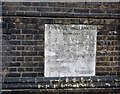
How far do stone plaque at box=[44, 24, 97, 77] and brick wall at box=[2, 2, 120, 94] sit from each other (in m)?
0.09

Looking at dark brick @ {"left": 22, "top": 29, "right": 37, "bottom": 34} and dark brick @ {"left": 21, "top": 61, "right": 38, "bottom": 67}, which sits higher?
dark brick @ {"left": 22, "top": 29, "right": 37, "bottom": 34}

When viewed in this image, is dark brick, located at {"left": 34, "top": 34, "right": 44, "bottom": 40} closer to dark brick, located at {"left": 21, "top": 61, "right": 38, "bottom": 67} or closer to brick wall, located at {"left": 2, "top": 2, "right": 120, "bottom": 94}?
brick wall, located at {"left": 2, "top": 2, "right": 120, "bottom": 94}

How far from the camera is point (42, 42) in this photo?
4.74 m

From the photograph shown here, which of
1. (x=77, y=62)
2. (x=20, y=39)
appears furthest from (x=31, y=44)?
(x=77, y=62)

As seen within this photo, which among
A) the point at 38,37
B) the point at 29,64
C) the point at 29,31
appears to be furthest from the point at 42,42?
the point at 29,64

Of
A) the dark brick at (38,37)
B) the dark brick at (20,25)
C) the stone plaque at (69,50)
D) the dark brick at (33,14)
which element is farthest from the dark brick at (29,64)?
the dark brick at (33,14)

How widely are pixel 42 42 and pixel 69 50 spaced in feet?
1.59

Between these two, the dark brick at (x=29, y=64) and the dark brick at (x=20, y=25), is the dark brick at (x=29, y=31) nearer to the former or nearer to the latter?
the dark brick at (x=20, y=25)

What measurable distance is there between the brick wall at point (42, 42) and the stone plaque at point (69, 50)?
0.09 meters

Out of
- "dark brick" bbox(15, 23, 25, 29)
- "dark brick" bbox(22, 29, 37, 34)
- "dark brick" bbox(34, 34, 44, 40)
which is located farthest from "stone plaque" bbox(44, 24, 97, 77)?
"dark brick" bbox(15, 23, 25, 29)

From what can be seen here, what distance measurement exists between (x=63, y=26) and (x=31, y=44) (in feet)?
2.07

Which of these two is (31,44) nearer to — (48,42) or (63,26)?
(48,42)

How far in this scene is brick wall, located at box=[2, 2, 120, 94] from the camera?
4711 millimetres

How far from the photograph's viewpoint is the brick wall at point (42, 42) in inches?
185
